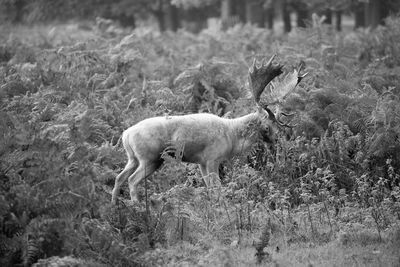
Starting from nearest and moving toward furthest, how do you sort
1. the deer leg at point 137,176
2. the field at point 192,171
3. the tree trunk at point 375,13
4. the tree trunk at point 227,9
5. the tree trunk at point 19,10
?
the field at point 192,171 → the deer leg at point 137,176 → the tree trunk at point 375,13 → the tree trunk at point 227,9 → the tree trunk at point 19,10

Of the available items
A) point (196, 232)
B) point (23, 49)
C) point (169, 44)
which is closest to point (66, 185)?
point (196, 232)

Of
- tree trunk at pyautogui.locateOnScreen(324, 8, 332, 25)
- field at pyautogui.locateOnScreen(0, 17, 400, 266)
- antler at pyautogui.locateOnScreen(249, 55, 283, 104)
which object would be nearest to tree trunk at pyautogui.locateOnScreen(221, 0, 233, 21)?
tree trunk at pyautogui.locateOnScreen(324, 8, 332, 25)

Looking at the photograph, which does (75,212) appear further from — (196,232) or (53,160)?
(196,232)

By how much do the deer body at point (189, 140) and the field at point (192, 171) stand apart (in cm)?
37

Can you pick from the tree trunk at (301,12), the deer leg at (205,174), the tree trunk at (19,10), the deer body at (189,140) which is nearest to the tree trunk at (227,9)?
the tree trunk at (301,12)

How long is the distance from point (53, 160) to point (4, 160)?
0.71m

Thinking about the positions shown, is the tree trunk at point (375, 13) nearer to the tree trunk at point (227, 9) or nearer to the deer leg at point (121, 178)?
the tree trunk at point (227, 9)

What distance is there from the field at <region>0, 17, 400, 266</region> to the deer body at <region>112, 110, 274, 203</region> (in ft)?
1.20

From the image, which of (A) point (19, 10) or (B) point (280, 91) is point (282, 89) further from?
(A) point (19, 10)

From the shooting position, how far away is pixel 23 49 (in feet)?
63.7

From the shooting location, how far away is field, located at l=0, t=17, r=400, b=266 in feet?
27.8

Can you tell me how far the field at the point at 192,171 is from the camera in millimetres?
8461

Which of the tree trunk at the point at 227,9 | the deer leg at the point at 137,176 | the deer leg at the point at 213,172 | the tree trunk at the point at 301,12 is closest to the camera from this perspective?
the deer leg at the point at 137,176

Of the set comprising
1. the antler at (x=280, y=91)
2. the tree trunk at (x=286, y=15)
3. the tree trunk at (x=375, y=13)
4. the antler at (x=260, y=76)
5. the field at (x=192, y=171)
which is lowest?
the tree trunk at (x=286, y=15)
